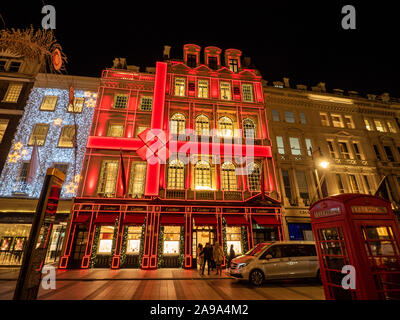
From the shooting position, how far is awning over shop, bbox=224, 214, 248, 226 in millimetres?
14070

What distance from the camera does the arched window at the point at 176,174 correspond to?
15.6 m

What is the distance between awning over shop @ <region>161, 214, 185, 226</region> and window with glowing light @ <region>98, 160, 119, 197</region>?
433 centimetres

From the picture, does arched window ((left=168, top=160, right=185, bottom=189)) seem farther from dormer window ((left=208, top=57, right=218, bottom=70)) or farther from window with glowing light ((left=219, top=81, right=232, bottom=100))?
dormer window ((left=208, top=57, right=218, bottom=70))

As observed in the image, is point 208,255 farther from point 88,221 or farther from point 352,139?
point 352,139

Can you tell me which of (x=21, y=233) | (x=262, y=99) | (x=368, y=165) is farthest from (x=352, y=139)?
(x=21, y=233)

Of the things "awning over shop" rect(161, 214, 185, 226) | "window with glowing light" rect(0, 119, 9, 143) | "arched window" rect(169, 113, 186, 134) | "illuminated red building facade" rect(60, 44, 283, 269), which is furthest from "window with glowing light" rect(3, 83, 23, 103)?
"awning over shop" rect(161, 214, 185, 226)

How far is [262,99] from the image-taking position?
1892 centimetres

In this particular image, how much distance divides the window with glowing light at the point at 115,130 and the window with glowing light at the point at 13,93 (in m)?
8.70

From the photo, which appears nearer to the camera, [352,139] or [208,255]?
[208,255]

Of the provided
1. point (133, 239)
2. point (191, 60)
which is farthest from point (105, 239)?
point (191, 60)

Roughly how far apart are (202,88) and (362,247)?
56.6ft

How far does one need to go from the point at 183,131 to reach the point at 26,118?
43.2 ft

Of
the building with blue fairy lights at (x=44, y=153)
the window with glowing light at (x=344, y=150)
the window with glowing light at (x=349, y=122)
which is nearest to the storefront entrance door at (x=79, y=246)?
the building with blue fairy lights at (x=44, y=153)
